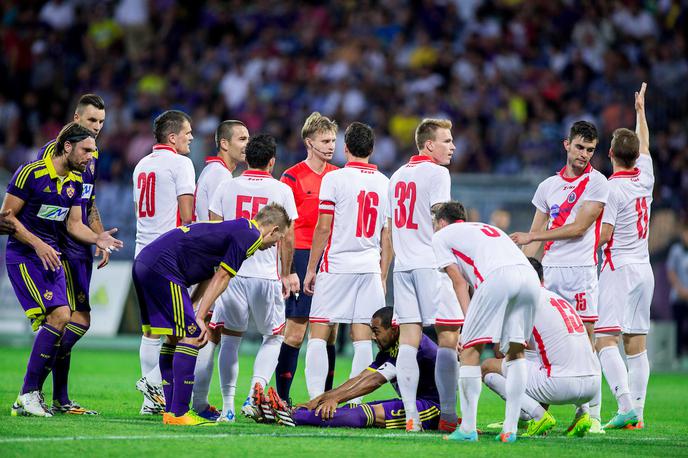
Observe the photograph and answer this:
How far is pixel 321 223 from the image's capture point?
32.5ft

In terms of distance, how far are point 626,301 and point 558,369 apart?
1955 millimetres

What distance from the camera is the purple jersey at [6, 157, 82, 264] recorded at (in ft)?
30.3

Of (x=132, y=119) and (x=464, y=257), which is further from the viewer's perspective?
(x=132, y=119)

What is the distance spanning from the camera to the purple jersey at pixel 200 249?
8594 mm

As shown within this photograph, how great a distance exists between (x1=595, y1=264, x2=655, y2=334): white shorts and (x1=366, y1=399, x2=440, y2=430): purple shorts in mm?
2038

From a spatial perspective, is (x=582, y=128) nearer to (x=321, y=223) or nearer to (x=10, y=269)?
(x=321, y=223)

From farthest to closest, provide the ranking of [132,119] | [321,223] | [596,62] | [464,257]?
[132,119]
[596,62]
[321,223]
[464,257]

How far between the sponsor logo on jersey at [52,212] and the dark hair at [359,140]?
8.52ft

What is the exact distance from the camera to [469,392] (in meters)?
7.93

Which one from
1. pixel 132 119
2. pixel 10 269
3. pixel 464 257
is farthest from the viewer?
pixel 132 119

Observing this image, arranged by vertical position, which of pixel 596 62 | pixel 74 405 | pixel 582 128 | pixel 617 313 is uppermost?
pixel 596 62

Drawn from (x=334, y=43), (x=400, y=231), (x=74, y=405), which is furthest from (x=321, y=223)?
(x=334, y=43)

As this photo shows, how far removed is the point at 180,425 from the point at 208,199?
2570 millimetres

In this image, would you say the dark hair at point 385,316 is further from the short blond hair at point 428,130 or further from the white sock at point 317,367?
the short blond hair at point 428,130
